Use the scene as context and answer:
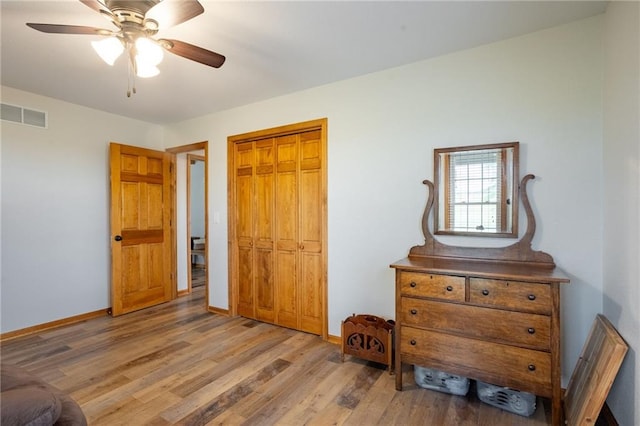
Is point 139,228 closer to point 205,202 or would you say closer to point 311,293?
point 205,202

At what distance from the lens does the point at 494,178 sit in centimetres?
225

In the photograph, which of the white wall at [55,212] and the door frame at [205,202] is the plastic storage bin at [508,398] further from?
the white wall at [55,212]

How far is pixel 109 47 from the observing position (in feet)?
5.77

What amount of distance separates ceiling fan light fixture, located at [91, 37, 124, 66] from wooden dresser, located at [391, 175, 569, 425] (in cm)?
220

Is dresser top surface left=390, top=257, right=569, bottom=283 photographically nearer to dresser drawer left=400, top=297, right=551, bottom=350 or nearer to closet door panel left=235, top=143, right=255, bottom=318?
dresser drawer left=400, top=297, right=551, bottom=350

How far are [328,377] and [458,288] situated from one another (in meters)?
1.21

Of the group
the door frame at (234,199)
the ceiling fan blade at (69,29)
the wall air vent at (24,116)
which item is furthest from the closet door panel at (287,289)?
the wall air vent at (24,116)

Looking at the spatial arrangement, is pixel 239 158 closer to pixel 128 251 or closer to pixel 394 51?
pixel 128 251

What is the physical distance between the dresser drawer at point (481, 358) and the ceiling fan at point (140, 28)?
89.3 inches

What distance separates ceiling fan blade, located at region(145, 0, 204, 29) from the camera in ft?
4.93

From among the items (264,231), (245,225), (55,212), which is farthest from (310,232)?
(55,212)

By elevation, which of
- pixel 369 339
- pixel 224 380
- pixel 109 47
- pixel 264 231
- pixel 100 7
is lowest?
pixel 224 380

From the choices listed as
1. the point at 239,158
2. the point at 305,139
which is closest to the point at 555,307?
the point at 305,139

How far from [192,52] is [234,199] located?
2.05 meters
